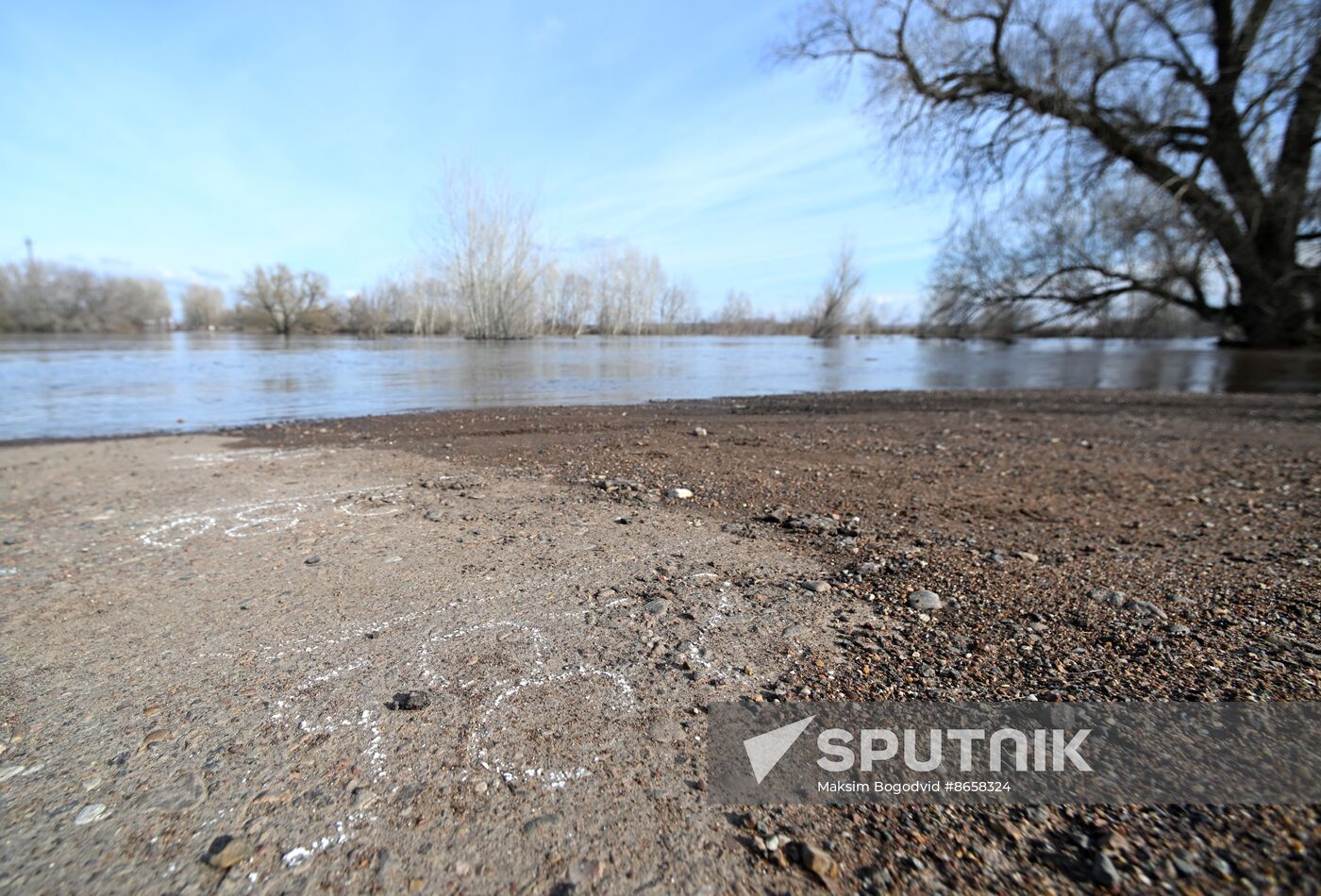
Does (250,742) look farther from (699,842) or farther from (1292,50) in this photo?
(1292,50)

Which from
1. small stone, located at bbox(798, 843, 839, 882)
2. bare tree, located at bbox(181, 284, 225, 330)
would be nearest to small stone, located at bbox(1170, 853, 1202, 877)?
small stone, located at bbox(798, 843, 839, 882)

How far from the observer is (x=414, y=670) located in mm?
2008

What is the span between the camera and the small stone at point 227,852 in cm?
128

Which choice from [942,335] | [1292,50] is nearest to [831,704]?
[1292,50]

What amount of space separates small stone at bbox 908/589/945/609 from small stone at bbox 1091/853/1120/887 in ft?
3.79

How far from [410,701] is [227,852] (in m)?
0.56

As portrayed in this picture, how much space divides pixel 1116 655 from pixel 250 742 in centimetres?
265

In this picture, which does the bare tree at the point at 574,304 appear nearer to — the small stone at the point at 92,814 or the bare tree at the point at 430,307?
the bare tree at the point at 430,307

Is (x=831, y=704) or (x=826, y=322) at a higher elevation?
(x=826, y=322)

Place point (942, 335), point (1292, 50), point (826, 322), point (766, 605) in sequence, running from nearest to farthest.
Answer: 1. point (766, 605)
2. point (1292, 50)
3. point (942, 335)
4. point (826, 322)

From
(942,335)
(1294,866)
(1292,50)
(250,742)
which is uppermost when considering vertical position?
(1292,50)

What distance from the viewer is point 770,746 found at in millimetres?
1631

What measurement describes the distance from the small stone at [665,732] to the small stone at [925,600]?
118 centimetres

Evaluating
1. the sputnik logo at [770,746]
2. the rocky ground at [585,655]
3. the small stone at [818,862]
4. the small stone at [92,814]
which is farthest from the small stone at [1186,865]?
the small stone at [92,814]
